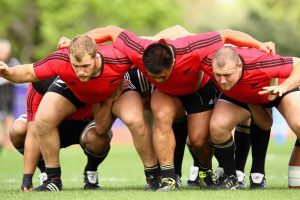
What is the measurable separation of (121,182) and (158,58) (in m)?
3.00

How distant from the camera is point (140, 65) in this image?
8.61 m

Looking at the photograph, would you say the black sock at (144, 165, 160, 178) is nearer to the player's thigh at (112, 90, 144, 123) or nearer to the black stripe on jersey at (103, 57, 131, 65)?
the player's thigh at (112, 90, 144, 123)

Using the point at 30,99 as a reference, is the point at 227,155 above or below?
below

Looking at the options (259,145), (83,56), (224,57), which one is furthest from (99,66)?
(259,145)

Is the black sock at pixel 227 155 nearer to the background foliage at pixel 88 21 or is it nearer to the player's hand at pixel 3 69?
the player's hand at pixel 3 69

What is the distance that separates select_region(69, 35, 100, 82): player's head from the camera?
8.32 meters

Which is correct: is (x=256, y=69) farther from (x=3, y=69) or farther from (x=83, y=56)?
(x=3, y=69)

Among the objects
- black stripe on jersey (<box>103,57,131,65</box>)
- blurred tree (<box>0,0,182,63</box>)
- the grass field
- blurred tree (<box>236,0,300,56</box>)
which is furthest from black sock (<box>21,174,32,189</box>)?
blurred tree (<box>236,0,300,56</box>)

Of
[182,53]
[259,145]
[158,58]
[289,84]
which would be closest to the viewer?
[158,58]

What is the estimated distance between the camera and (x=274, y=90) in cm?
811

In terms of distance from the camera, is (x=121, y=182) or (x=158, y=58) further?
(x=121, y=182)

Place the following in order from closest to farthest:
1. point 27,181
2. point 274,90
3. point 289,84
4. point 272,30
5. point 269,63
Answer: point 274,90
point 289,84
point 269,63
point 27,181
point 272,30

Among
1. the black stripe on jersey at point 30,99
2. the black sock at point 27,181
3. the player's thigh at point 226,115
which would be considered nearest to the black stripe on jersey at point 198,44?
the player's thigh at point 226,115

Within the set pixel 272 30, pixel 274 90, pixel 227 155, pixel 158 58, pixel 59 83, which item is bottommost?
pixel 227 155
